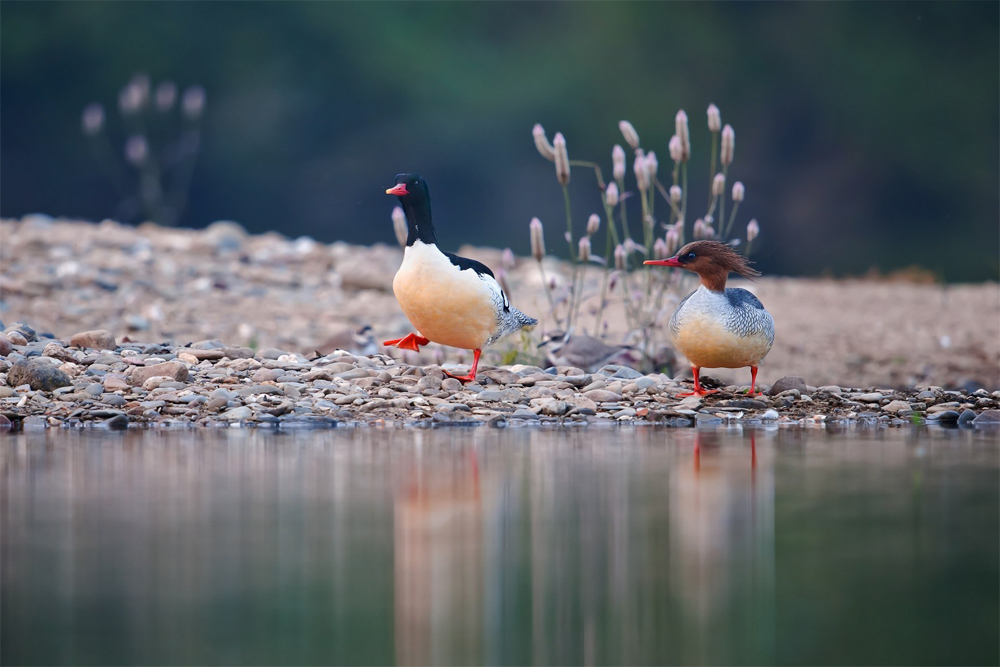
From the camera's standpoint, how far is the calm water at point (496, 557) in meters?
1.70

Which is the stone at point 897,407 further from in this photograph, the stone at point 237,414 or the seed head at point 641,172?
the stone at point 237,414

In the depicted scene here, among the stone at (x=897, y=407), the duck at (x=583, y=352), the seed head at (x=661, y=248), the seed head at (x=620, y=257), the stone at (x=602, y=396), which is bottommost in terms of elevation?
the stone at (x=897, y=407)

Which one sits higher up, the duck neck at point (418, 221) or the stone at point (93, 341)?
the duck neck at point (418, 221)

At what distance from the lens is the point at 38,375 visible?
4641mm

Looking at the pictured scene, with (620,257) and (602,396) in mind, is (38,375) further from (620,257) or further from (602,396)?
(620,257)

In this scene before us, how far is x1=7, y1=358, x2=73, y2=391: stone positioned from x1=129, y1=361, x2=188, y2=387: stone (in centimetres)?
27

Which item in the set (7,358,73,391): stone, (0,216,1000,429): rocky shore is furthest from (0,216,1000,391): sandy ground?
(7,358,73,391): stone

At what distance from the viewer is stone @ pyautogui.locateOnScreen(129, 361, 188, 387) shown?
15.7 ft

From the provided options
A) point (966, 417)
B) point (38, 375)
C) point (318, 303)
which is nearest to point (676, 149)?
point (966, 417)

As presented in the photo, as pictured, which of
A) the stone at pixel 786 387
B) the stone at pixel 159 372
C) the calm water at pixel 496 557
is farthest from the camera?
the stone at pixel 786 387

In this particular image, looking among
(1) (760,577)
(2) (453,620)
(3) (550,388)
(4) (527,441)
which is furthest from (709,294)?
(2) (453,620)

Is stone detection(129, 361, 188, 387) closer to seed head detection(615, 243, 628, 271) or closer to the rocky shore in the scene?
the rocky shore

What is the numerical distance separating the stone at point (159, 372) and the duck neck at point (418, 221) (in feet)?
3.61

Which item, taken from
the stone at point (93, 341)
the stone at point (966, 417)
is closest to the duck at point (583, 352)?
the stone at point (966, 417)
